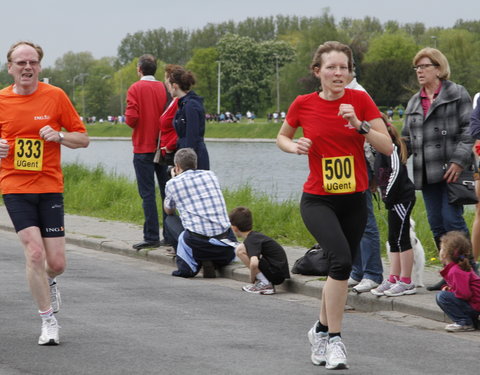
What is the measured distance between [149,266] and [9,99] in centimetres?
487

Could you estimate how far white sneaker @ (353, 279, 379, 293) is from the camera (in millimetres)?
8602

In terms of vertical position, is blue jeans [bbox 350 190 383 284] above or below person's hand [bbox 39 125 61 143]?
below

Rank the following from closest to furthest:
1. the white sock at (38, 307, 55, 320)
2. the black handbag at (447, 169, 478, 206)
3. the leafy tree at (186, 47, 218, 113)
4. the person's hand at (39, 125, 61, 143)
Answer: the person's hand at (39, 125, 61, 143) < the white sock at (38, 307, 55, 320) < the black handbag at (447, 169, 478, 206) < the leafy tree at (186, 47, 218, 113)

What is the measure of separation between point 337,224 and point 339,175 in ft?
0.93

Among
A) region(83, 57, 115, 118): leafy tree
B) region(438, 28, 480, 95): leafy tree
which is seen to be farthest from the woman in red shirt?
region(83, 57, 115, 118): leafy tree

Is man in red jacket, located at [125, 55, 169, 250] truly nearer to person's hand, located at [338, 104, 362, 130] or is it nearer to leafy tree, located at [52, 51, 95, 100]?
person's hand, located at [338, 104, 362, 130]

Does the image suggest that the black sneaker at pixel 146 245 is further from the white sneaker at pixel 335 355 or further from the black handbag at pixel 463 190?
the white sneaker at pixel 335 355

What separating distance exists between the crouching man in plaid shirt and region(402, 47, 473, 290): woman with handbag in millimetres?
2405

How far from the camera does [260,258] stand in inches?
371

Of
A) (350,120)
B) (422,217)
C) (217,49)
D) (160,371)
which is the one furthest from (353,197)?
(217,49)

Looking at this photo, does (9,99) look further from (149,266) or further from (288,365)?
(149,266)

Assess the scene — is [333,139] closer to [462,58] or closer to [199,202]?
[199,202]

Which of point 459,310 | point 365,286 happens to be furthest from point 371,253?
point 459,310

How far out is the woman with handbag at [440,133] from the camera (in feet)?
27.9
